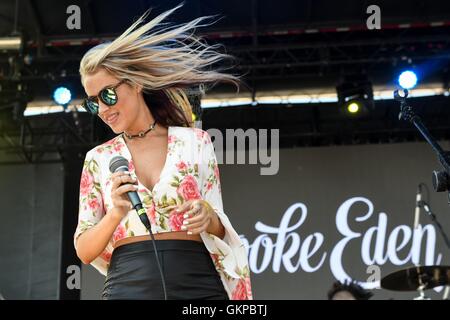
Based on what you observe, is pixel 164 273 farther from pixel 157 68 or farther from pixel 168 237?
pixel 157 68

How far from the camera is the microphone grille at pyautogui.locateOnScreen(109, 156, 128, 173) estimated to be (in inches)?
74.5

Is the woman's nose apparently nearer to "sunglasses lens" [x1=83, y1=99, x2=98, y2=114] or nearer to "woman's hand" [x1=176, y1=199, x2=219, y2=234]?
"sunglasses lens" [x1=83, y1=99, x2=98, y2=114]

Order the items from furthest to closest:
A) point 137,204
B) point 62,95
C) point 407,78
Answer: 1. point 62,95
2. point 407,78
3. point 137,204

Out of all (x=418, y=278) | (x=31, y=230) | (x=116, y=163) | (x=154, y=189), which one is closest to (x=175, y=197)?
(x=154, y=189)

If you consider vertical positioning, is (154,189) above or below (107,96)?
below

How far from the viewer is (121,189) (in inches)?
70.9

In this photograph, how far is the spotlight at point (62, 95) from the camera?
302 inches

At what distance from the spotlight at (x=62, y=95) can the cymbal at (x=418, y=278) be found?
13.2 ft

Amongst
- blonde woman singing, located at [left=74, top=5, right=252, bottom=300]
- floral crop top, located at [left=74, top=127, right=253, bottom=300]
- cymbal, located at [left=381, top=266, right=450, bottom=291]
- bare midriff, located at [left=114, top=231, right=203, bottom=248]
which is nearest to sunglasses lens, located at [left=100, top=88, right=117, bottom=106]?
blonde woman singing, located at [left=74, top=5, right=252, bottom=300]

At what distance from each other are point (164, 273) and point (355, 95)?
246 inches

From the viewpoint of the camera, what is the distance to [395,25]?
711 centimetres

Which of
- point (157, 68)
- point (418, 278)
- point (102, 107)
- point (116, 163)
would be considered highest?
point (157, 68)
